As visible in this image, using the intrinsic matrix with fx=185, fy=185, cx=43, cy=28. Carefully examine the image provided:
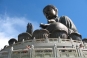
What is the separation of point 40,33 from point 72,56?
33.4ft

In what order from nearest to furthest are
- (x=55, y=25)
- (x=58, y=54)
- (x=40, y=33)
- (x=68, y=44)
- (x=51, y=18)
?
(x=58, y=54)
(x=68, y=44)
(x=40, y=33)
(x=55, y=25)
(x=51, y=18)

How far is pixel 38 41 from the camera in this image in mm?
15898

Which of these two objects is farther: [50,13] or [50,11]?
[50,11]

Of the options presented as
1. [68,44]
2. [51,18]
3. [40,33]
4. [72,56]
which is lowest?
[72,56]

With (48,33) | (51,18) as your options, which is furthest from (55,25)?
(51,18)

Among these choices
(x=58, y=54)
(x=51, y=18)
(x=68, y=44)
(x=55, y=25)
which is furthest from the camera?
(x=51, y=18)

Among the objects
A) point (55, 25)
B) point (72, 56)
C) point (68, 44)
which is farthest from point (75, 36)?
point (72, 56)

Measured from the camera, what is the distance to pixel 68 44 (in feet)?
51.8

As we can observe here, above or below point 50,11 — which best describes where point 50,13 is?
below

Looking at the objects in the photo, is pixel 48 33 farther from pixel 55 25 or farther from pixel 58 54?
pixel 58 54

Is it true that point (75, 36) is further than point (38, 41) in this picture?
Yes

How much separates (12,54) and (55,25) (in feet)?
40.4

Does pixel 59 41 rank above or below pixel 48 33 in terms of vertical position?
below

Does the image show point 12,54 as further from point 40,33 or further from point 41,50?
point 40,33
